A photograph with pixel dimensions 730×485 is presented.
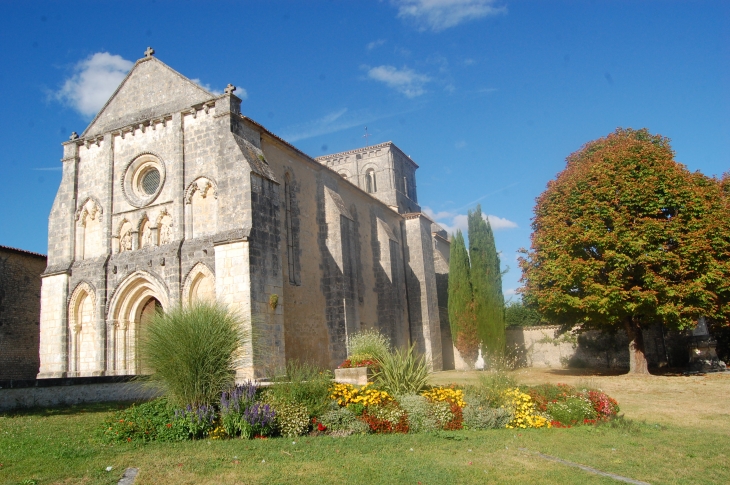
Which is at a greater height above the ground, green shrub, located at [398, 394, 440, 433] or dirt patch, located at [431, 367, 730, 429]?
green shrub, located at [398, 394, 440, 433]

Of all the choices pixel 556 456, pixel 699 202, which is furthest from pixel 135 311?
pixel 699 202

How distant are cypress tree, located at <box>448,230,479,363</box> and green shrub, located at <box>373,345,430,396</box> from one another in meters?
17.7

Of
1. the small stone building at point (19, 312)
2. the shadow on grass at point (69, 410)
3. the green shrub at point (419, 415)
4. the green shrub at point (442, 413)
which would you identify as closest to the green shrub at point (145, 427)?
the shadow on grass at point (69, 410)

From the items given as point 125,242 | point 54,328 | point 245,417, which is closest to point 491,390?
point 245,417

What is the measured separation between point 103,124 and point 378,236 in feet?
45.1

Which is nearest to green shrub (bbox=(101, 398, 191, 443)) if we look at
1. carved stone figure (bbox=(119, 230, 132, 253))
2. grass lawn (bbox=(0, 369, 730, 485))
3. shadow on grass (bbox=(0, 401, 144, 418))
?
grass lawn (bbox=(0, 369, 730, 485))

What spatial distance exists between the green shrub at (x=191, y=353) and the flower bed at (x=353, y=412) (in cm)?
30

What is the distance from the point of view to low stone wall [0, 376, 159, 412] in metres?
12.3

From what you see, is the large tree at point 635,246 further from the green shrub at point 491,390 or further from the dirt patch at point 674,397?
the green shrub at point 491,390

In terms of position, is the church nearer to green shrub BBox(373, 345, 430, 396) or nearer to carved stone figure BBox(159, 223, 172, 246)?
carved stone figure BBox(159, 223, 172, 246)

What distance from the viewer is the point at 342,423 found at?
1023cm

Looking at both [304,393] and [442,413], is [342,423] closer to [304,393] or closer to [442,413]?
[304,393]

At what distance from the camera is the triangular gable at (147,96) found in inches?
779

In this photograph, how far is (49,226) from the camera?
69.1 ft
